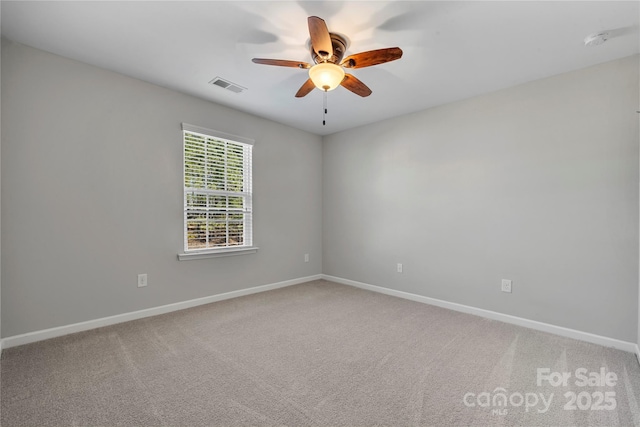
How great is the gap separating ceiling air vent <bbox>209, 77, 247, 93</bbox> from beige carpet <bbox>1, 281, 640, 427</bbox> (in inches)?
95.0

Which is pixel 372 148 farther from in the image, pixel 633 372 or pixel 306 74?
pixel 633 372

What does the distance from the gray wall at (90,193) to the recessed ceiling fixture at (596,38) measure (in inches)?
135

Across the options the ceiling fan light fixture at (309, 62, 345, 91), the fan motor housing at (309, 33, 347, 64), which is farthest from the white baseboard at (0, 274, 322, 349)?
the fan motor housing at (309, 33, 347, 64)

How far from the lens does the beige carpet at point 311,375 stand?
61.6 inches

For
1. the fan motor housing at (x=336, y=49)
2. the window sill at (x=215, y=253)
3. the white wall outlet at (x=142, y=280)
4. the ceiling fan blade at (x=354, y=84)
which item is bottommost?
the white wall outlet at (x=142, y=280)

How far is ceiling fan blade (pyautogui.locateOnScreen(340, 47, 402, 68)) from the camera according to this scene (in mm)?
1882

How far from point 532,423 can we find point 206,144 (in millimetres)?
3689

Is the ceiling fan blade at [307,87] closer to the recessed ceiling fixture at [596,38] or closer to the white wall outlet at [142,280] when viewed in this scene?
the recessed ceiling fixture at [596,38]

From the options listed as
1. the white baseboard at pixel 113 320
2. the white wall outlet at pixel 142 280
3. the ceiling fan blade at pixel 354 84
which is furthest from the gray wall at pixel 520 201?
the white wall outlet at pixel 142 280

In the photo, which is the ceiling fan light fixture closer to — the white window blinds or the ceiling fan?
the ceiling fan

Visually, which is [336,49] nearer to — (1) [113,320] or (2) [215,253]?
(2) [215,253]

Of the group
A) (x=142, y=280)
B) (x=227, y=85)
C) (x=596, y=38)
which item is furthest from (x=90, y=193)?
(x=596, y=38)

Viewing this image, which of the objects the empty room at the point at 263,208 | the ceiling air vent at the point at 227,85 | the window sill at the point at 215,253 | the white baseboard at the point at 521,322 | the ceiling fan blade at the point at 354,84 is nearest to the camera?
the empty room at the point at 263,208

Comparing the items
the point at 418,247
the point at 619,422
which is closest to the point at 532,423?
Result: the point at 619,422
